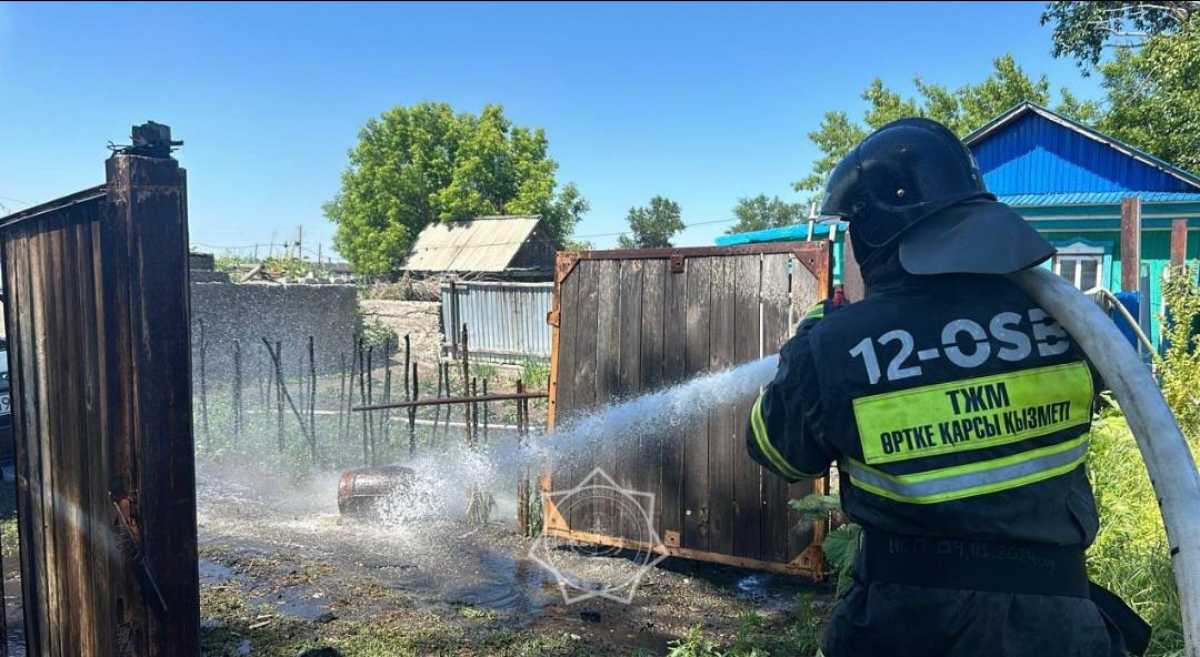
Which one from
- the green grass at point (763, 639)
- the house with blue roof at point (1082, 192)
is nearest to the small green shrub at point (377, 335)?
the house with blue roof at point (1082, 192)

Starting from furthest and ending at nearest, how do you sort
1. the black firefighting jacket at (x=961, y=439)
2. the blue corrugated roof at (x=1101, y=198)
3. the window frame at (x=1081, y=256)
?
the window frame at (x=1081, y=256) → the blue corrugated roof at (x=1101, y=198) → the black firefighting jacket at (x=961, y=439)

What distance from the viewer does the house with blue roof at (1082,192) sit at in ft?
36.6

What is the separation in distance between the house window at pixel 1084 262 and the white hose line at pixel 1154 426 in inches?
464

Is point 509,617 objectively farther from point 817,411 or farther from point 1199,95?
point 1199,95

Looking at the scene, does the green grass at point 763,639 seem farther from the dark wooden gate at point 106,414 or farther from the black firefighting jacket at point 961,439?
the dark wooden gate at point 106,414

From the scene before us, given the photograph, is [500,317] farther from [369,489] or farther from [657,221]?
[657,221]

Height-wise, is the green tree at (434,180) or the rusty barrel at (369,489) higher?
the green tree at (434,180)

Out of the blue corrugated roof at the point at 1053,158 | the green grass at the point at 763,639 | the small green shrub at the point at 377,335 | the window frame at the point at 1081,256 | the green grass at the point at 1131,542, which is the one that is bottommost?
the green grass at the point at 763,639

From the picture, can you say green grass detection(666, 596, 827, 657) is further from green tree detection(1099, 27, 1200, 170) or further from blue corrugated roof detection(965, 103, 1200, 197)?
blue corrugated roof detection(965, 103, 1200, 197)

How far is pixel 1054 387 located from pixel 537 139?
107 feet

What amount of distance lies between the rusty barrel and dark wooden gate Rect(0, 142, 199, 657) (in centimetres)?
349

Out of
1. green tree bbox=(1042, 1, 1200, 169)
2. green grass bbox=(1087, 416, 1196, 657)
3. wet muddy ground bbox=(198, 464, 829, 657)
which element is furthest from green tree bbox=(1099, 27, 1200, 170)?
wet muddy ground bbox=(198, 464, 829, 657)

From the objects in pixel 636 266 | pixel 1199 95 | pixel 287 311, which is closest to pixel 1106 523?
pixel 636 266

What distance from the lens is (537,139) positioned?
108ft
